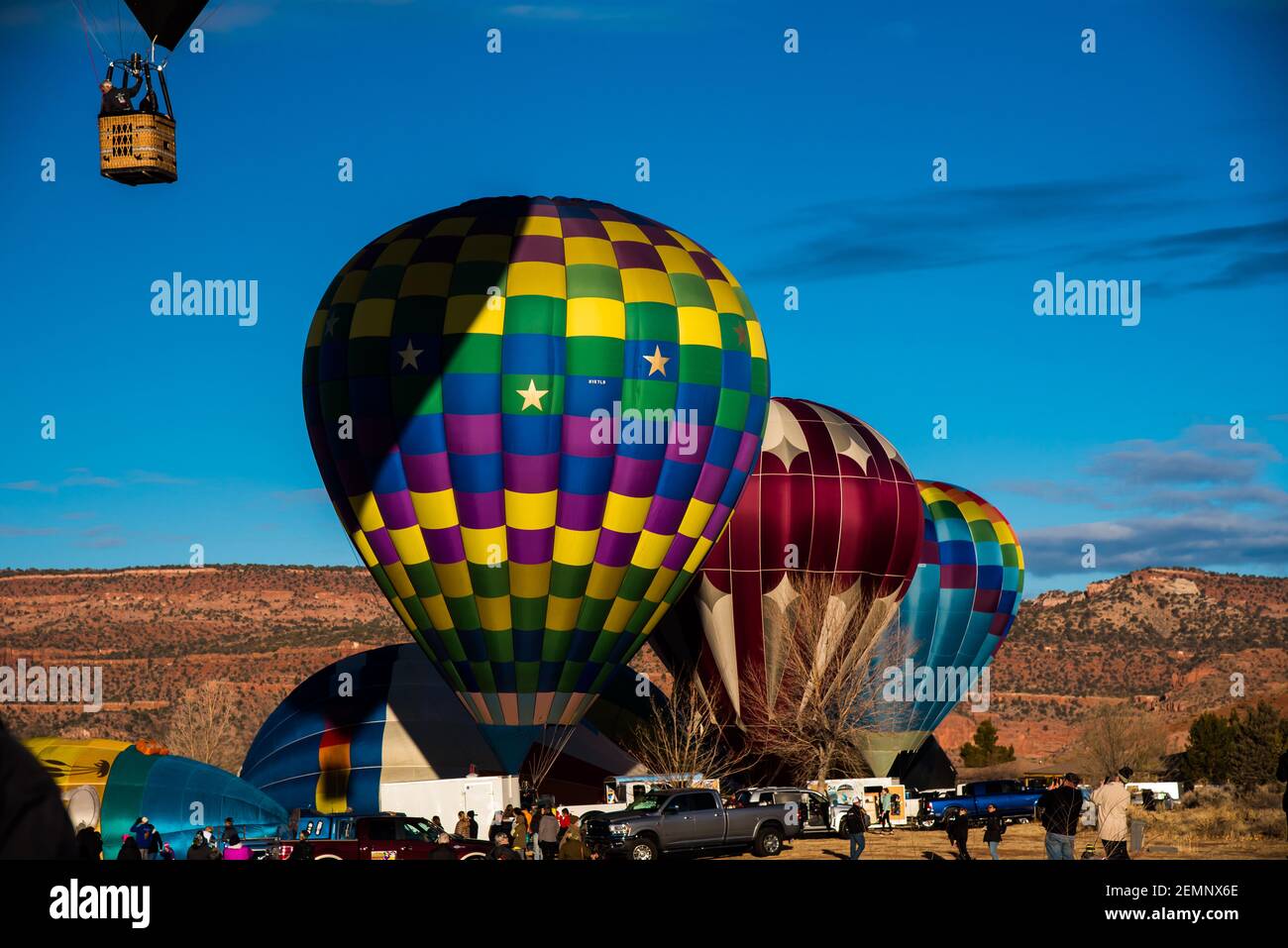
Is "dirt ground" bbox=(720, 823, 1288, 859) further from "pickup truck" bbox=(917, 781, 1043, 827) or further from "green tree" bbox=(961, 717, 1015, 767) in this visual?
"green tree" bbox=(961, 717, 1015, 767)

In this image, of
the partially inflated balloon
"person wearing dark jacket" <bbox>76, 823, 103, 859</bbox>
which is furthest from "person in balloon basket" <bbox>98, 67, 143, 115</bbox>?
the partially inflated balloon

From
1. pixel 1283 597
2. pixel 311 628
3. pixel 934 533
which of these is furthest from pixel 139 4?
pixel 1283 597

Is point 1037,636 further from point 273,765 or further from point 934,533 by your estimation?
point 273,765

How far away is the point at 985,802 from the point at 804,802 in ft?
32.3

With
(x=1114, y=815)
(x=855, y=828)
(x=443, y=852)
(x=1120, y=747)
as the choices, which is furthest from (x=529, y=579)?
(x=1120, y=747)

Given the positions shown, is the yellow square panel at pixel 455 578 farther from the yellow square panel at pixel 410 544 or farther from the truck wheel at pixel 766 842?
the truck wheel at pixel 766 842

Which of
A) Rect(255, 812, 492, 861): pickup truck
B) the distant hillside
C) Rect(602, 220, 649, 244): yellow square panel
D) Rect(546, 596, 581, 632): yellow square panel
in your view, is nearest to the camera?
Rect(255, 812, 492, 861): pickup truck

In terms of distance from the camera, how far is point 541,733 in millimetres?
35438

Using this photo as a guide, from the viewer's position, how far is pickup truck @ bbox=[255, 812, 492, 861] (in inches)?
1046

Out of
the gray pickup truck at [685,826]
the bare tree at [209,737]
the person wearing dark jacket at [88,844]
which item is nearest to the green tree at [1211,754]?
the gray pickup truck at [685,826]

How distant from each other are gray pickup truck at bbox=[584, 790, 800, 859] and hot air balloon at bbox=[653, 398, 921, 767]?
1332cm

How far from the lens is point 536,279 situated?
33719 millimetres

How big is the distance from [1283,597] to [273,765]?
104 metres

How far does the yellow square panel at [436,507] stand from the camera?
33.6m
